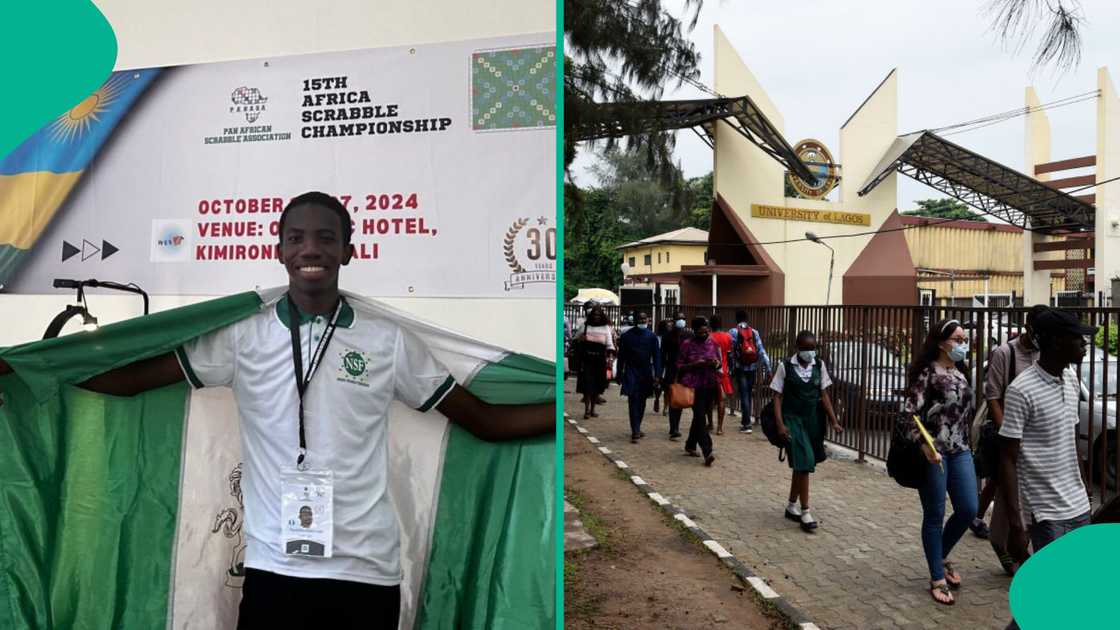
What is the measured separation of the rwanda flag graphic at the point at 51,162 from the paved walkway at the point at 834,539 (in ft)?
14.4

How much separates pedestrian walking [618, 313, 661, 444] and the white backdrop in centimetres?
793

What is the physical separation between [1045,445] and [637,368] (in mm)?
6940

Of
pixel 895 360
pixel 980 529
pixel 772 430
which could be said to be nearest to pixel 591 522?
pixel 772 430

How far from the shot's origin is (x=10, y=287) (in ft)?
10.6

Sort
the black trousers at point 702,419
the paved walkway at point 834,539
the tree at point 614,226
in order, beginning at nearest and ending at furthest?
the paved walkway at point 834,539, the black trousers at point 702,419, the tree at point 614,226

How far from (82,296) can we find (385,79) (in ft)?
4.80

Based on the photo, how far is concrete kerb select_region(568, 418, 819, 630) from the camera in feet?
15.5

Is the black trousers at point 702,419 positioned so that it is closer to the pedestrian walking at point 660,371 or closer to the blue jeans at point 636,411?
the blue jeans at point 636,411

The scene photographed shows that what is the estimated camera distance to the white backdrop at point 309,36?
9.63ft

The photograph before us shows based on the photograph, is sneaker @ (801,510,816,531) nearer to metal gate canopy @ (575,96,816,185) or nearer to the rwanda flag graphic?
the rwanda flag graphic

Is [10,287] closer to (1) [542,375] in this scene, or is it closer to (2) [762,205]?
(1) [542,375]

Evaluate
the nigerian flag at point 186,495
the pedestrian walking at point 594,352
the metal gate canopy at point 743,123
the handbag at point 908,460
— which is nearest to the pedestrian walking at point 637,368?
the pedestrian walking at point 594,352

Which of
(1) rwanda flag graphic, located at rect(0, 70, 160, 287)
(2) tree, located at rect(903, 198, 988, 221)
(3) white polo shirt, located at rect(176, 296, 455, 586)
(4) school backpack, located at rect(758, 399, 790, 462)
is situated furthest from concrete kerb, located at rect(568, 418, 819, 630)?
(2) tree, located at rect(903, 198, 988, 221)

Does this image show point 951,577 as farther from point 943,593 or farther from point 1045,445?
point 1045,445
